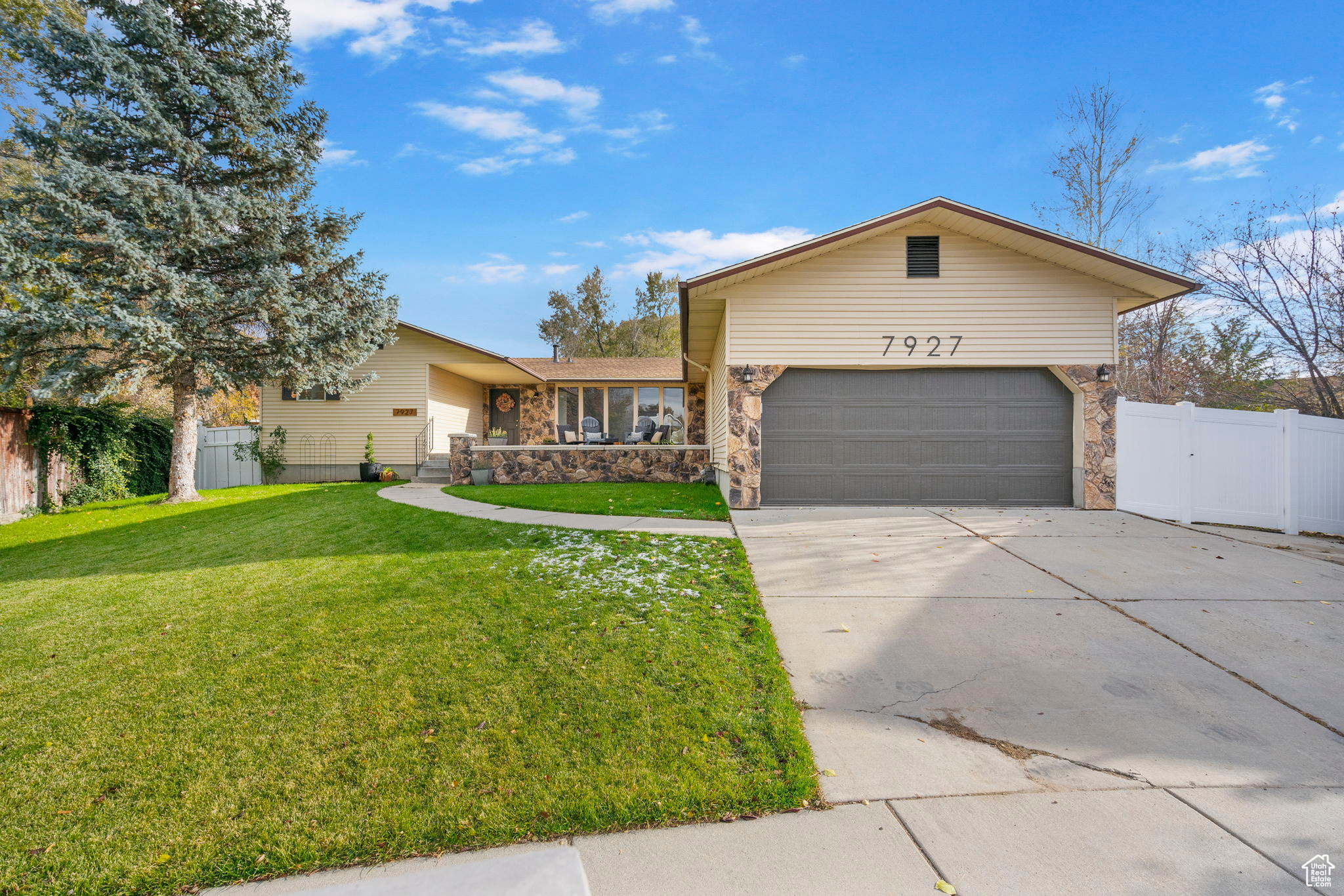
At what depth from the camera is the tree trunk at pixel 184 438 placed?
10.8 meters

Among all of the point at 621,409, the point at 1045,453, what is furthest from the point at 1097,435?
the point at 621,409

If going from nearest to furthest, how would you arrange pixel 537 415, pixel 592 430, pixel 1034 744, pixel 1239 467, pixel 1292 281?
pixel 1034 744 → pixel 1239 467 → pixel 1292 281 → pixel 592 430 → pixel 537 415

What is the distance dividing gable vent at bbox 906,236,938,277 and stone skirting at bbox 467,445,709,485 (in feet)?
17.7

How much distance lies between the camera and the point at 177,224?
A: 973 centimetres

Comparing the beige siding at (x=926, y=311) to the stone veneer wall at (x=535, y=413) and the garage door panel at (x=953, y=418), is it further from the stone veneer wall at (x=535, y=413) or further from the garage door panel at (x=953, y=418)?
the stone veneer wall at (x=535, y=413)

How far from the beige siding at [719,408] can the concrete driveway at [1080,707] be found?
12.6 ft

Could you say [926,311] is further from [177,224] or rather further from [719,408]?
[177,224]

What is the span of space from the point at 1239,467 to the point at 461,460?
43.4 ft

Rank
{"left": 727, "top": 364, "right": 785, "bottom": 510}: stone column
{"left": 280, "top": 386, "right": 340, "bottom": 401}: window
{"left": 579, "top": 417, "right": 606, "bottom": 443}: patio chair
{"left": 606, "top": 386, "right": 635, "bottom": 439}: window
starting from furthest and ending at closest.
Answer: {"left": 606, "top": 386, "right": 635, "bottom": 439}: window
{"left": 579, "top": 417, "right": 606, "bottom": 443}: patio chair
{"left": 280, "top": 386, "right": 340, "bottom": 401}: window
{"left": 727, "top": 364, "right": 785, "bottom": 510}: stone column

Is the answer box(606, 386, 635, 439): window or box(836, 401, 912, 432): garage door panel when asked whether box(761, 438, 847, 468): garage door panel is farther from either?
box(606, 386, 635, 439): window

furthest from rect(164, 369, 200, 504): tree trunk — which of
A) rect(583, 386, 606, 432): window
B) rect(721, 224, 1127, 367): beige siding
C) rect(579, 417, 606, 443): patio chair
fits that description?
rect(721, 224, 1127, 367): beige siding

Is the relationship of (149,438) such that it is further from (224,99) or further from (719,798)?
(719,798)

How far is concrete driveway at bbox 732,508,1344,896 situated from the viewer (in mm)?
1963

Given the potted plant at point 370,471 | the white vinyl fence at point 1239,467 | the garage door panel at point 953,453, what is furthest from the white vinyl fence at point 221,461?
the white vinyl fence at point 1239,467
